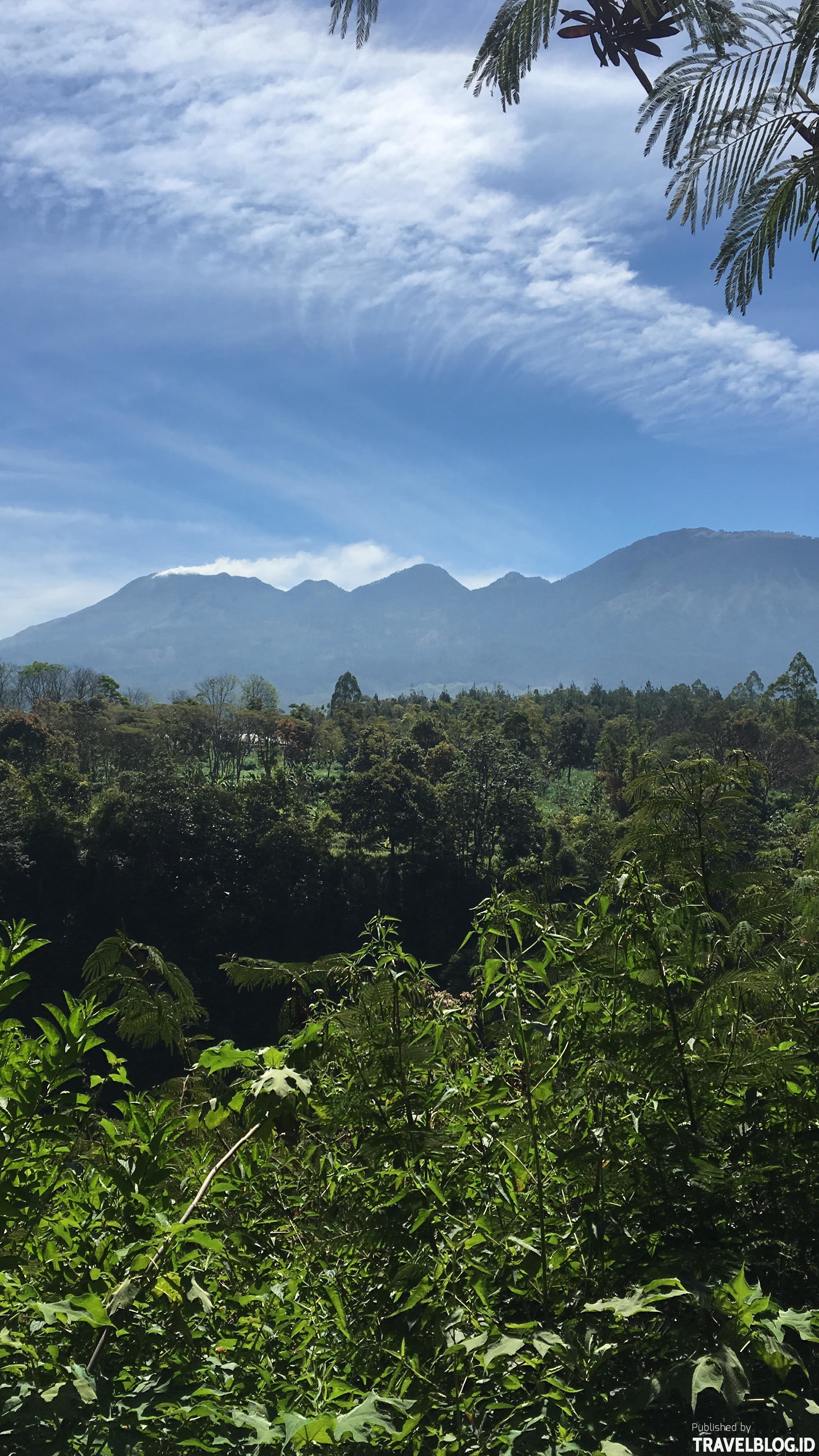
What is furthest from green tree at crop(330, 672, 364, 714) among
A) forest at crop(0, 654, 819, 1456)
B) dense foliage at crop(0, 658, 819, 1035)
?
forest at crop(0, 654, 819, 1456)

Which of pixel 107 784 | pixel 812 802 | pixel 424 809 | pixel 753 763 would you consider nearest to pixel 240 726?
pixel 107 784

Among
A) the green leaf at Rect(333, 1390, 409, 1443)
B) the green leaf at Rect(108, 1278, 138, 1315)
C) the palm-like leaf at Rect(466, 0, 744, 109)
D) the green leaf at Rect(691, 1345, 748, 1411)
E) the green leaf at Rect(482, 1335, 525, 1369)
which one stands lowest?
the green leaf at Rect(333, 1390, 409, 1443)

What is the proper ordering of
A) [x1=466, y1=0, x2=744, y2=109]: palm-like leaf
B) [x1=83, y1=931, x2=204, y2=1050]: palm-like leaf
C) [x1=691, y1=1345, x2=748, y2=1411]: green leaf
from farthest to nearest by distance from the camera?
[x1=466, y1=0, x2=744, y2=109]: palm-like leaf → [x1=83, y1=931, x2=204, y2=1050]: palm-like leaf → [x1=691, y1=1345, x2=748, y2=1411]: green leaf

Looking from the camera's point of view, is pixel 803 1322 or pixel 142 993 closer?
pixel 803 1322

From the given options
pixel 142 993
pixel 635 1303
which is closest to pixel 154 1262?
pixel 635 1303

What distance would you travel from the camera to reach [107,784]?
3734 cm

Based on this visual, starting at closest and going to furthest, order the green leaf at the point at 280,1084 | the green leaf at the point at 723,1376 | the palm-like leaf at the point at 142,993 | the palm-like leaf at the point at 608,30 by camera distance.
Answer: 1. the green leaf at the point at 723,1376
2. the green leaf at the point at 280,1084
3. the palm-like leaf at the point at 142,993
4. the palm-like leaf at the point at 608,30

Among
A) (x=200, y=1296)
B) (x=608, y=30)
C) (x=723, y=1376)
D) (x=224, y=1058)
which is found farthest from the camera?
(x=608, y=30)

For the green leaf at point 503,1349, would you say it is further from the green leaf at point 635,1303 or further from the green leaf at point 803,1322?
the green leaf at point 803,1322

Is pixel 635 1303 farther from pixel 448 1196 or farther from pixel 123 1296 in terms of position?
pixel 123 1296

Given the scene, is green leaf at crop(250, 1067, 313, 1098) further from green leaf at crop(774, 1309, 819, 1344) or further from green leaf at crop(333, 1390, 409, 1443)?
green leaf at crop(774, 1309, 819, 1344)

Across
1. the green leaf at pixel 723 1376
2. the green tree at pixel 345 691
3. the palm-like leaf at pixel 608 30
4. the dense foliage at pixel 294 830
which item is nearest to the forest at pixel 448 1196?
the green leaf at pixel 723 1376

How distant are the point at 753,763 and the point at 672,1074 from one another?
1543 millimetres

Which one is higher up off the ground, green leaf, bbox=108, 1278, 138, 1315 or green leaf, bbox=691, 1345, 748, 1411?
green leaf, bbox=108, 1278, 138, 1315
